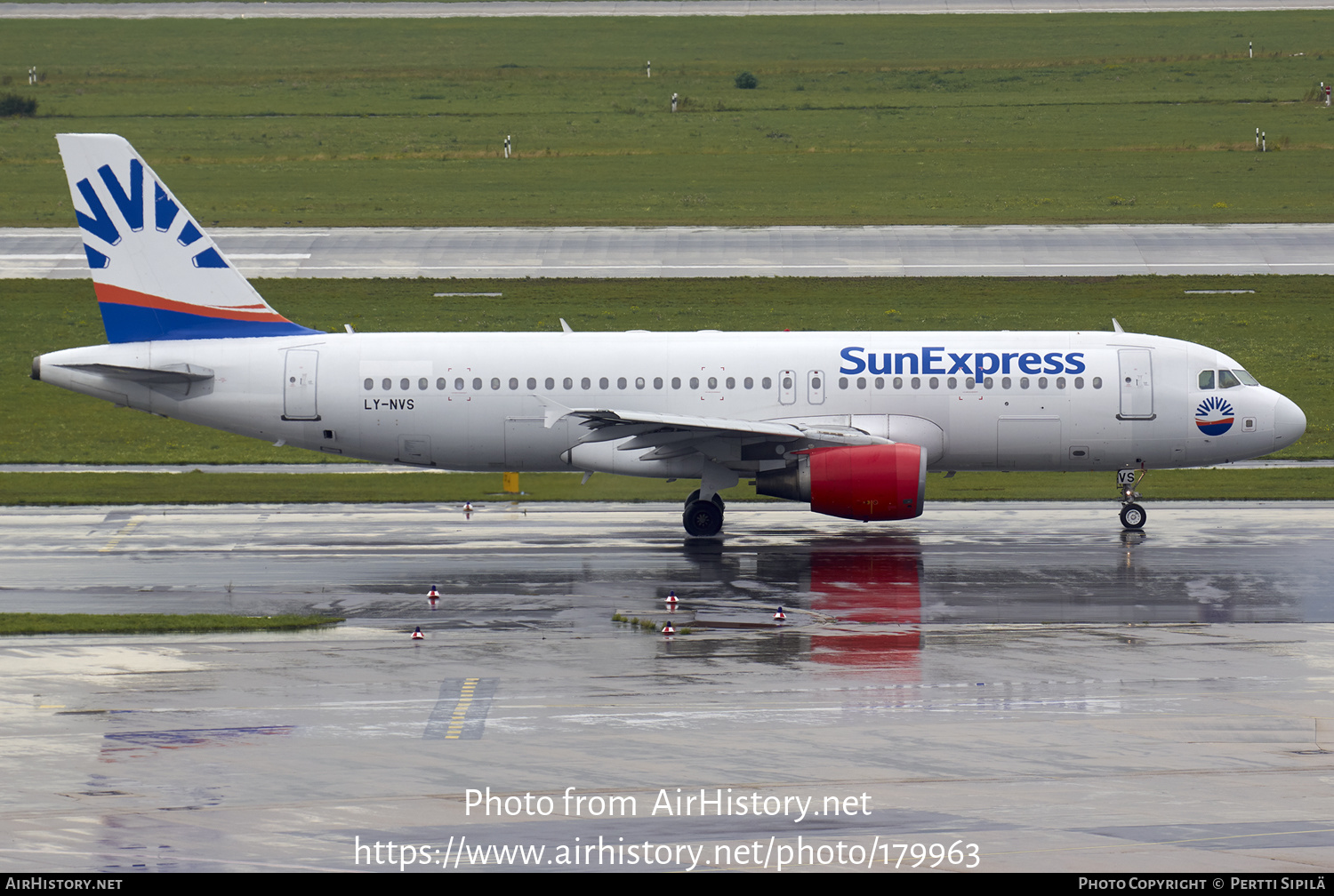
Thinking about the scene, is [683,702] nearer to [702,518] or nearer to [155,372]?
[702,518]

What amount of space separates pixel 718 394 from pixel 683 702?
13.8 meters

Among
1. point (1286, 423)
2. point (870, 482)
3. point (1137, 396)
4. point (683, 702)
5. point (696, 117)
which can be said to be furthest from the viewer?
point (696, 117)

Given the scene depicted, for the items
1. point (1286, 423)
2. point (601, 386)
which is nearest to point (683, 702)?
point (601, 386)

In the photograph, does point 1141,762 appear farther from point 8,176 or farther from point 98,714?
point 8,176

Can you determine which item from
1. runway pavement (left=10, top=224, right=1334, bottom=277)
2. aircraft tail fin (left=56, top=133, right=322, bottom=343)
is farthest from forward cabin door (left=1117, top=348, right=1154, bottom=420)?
runway pavement (left=10, top=224, right=1334, bottom=277)

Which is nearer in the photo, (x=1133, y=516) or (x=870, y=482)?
(x=870, y=482)

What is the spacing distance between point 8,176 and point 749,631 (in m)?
68.9

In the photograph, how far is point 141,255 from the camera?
35062mm

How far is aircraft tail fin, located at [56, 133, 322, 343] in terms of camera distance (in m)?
34.8

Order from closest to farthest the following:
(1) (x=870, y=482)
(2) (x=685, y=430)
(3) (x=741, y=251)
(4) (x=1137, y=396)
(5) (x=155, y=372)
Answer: (1) (x=870, y=482) → (2) (x=685, y=430) → (5) (x=155, y=372) → (4) (x=1137, y=396) → (3) (x=741, y=251)

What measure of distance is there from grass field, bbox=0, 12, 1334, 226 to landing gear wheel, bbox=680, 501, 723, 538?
3952 centimetres

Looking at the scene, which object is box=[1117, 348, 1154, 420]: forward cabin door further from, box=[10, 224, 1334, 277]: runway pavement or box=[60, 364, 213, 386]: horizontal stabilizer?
box=[10, 224, 1334, 277]: runway pavement

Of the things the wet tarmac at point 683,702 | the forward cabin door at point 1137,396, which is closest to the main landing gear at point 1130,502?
the wet tarmac at point 683,702
